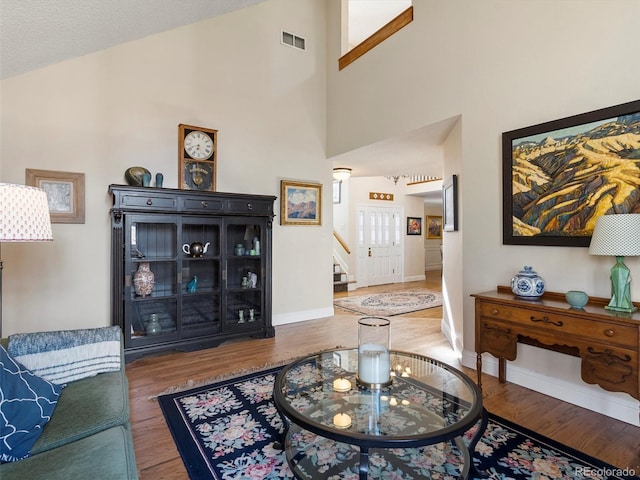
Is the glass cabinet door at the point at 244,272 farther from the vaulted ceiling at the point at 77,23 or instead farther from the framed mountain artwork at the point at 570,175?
the framed mountain artwork at the point at 570,175

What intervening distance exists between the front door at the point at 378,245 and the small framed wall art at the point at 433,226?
230cm

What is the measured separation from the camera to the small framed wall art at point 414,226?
30.1 ft

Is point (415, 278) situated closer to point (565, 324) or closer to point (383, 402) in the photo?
point (565, 324)

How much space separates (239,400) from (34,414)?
131 cm

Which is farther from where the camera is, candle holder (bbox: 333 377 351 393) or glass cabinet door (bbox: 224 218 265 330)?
glass cabinet door (bbox: 224 218 265 330)

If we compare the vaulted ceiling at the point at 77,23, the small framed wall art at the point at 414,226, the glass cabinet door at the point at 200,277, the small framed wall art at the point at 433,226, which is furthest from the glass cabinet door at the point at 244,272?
the small framed wall art at the point at 433,226

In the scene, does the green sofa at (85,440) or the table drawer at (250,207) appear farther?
the table drawer at (250,207)

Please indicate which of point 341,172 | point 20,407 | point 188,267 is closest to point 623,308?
point 20,407

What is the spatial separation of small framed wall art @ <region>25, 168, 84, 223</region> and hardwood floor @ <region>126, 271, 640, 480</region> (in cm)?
157

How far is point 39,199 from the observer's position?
1521 mm

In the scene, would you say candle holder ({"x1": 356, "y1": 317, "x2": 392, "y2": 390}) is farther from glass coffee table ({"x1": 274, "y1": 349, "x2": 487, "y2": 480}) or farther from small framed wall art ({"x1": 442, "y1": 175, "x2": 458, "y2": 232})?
small framed wall art ({"x1": 442, "y1": 175, "x2": 458, "y2": 232})

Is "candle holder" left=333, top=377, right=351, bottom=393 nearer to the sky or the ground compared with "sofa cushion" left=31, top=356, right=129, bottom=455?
nearer to the ground

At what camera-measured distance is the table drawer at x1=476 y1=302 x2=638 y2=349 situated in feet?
6.15

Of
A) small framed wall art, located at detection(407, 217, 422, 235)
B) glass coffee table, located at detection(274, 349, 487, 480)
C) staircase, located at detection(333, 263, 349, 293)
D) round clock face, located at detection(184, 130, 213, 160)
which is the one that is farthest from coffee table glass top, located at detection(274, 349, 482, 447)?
small framed wall art, located at detection(407, 217, 422, 235)
